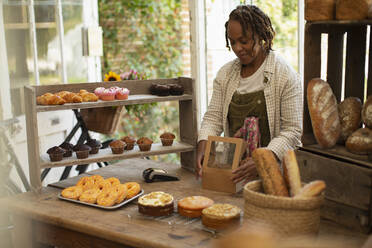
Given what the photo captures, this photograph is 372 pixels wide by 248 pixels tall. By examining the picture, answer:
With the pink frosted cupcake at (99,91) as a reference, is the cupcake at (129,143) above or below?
below

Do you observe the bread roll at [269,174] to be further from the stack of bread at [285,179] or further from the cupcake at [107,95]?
the cupcake at [107,95]

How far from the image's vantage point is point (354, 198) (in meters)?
1.58

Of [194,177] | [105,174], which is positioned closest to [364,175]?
[194,177]

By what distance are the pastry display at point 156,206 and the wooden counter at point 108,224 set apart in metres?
0.02

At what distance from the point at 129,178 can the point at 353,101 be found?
46.2 inches

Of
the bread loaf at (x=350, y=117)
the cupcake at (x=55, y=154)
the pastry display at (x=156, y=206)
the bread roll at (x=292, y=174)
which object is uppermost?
the bread loaf at (x=350, y=117)

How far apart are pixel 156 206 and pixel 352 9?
1.02 meters

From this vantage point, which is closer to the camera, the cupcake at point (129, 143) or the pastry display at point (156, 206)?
the pastry display at point (156, 206)

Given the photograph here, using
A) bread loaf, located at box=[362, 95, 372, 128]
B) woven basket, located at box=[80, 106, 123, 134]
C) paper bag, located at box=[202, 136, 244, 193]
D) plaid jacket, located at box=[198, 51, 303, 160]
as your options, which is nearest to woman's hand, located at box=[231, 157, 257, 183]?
paper bag, located at box=[202, 136, 244, 193]

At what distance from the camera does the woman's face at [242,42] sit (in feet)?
7.13

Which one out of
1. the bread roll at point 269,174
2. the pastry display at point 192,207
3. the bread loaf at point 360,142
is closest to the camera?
the bread roll at point 269,174

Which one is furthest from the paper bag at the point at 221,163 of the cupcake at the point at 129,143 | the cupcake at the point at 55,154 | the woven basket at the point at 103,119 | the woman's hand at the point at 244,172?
the woven basket at the point at 103,119

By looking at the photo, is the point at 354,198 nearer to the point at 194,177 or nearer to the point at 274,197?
the point at 274,197

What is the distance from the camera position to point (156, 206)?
1773mm
